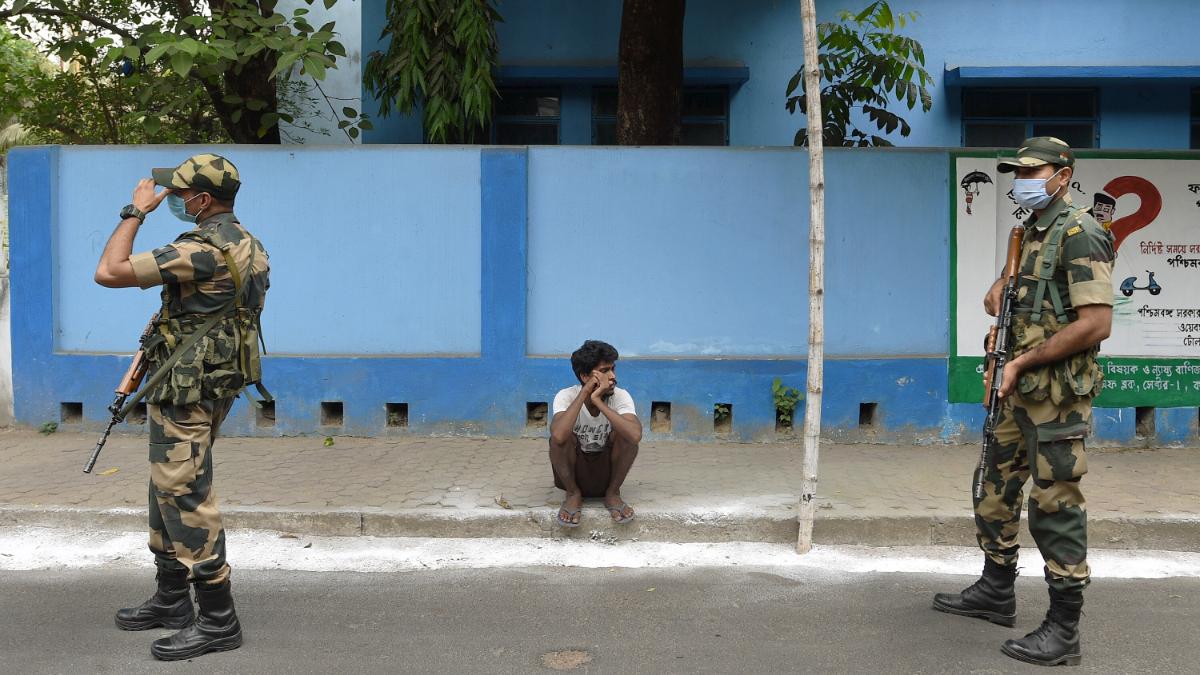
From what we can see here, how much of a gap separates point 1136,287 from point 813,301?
11.1 ft

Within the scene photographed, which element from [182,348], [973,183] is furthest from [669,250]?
[182,348]

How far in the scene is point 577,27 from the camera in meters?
10.4

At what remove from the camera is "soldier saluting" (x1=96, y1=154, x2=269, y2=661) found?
3.85m

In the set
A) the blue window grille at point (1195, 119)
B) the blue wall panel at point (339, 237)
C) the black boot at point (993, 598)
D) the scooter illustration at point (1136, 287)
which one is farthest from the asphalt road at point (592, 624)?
the blue window grille at point (1195, 119)

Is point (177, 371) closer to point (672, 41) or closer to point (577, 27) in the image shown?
point (672, 41)

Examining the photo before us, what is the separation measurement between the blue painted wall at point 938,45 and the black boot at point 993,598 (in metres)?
6.76

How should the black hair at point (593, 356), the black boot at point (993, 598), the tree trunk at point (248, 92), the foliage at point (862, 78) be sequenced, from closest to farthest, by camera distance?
the black boot at point (993, 598) < the black hair at point (593, 356) < the foliage at point (862, 78) < the tree trunk at point (248, 92)

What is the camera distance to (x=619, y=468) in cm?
546

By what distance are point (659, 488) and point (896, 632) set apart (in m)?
2.17

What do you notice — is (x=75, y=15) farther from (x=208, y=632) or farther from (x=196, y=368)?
(x=208, y=632)

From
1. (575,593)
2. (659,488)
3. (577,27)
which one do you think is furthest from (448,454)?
(577,27)

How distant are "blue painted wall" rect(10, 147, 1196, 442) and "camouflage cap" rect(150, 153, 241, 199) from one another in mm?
3458

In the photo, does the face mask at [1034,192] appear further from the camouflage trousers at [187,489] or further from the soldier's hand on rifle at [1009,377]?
the camouflage trousers at [187,489]

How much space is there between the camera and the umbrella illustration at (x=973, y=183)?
24.3ft
